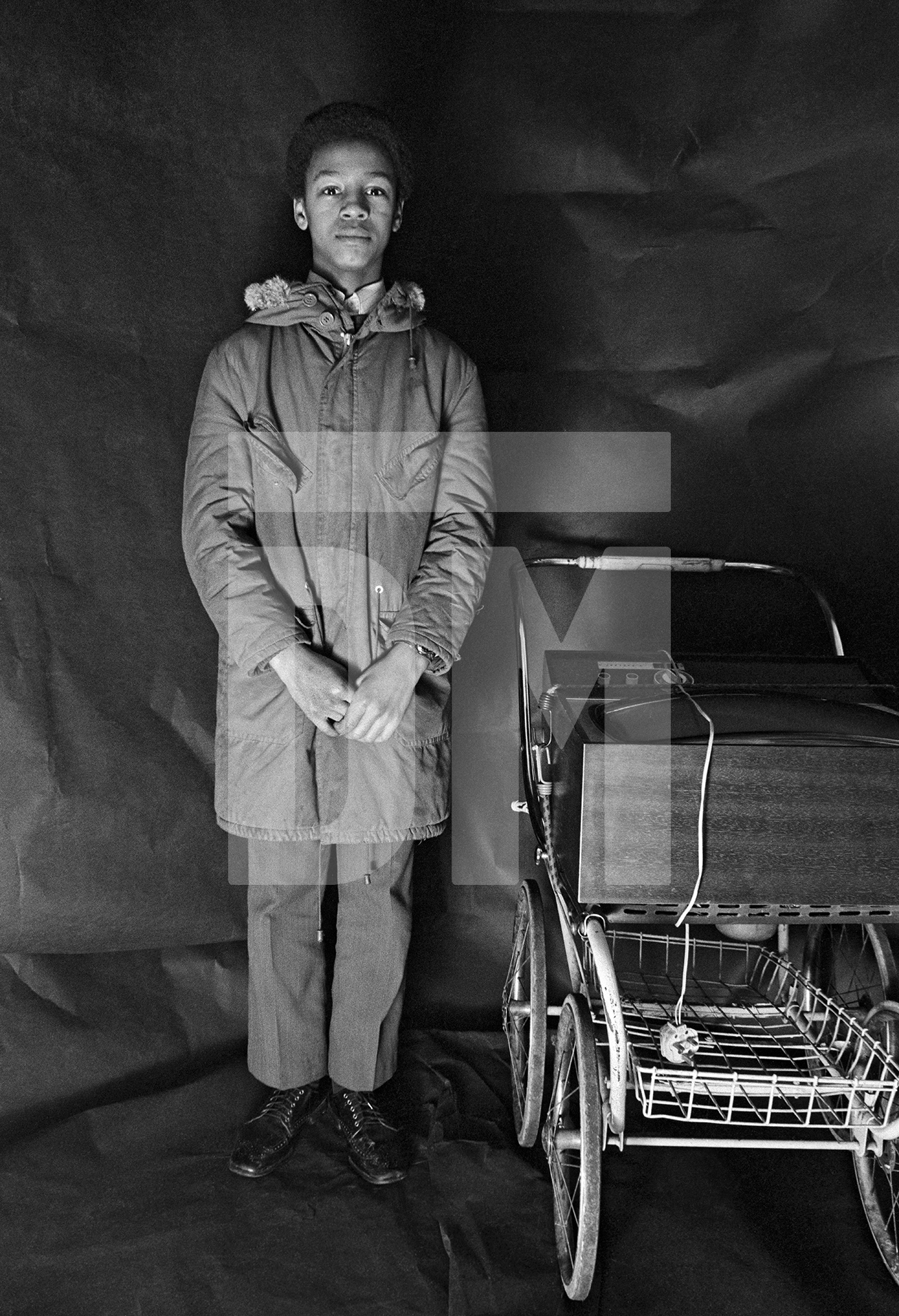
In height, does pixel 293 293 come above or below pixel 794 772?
above

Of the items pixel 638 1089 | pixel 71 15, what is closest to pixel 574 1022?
pixel 638 1089

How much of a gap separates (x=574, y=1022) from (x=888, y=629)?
3.97 feet

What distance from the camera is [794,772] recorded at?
1.33m

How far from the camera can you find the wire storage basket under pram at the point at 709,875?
4.37 ft

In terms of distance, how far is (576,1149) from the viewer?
152 centimetres

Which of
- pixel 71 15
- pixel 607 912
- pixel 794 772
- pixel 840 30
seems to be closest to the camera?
pixel 794 772

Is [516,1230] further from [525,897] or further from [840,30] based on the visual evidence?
[840,30]

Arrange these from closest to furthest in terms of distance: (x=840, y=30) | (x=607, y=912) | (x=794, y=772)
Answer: (x=794, y=772) → (x=607, y=912) → (x=840, y=30)

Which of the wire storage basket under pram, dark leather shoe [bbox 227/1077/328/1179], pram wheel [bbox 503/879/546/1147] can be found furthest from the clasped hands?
dark leather shoe [bbox 227/1077/328/1179]

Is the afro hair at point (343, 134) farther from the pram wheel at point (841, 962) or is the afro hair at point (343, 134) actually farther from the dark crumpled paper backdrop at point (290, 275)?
the pram wheel at point (841, 962)

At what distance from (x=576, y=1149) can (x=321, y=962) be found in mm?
572

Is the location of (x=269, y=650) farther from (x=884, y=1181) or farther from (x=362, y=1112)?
(x=884, y=1181)

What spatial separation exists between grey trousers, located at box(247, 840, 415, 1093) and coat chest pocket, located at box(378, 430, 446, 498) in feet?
2.04

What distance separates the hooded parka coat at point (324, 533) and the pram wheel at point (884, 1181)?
801 mm
